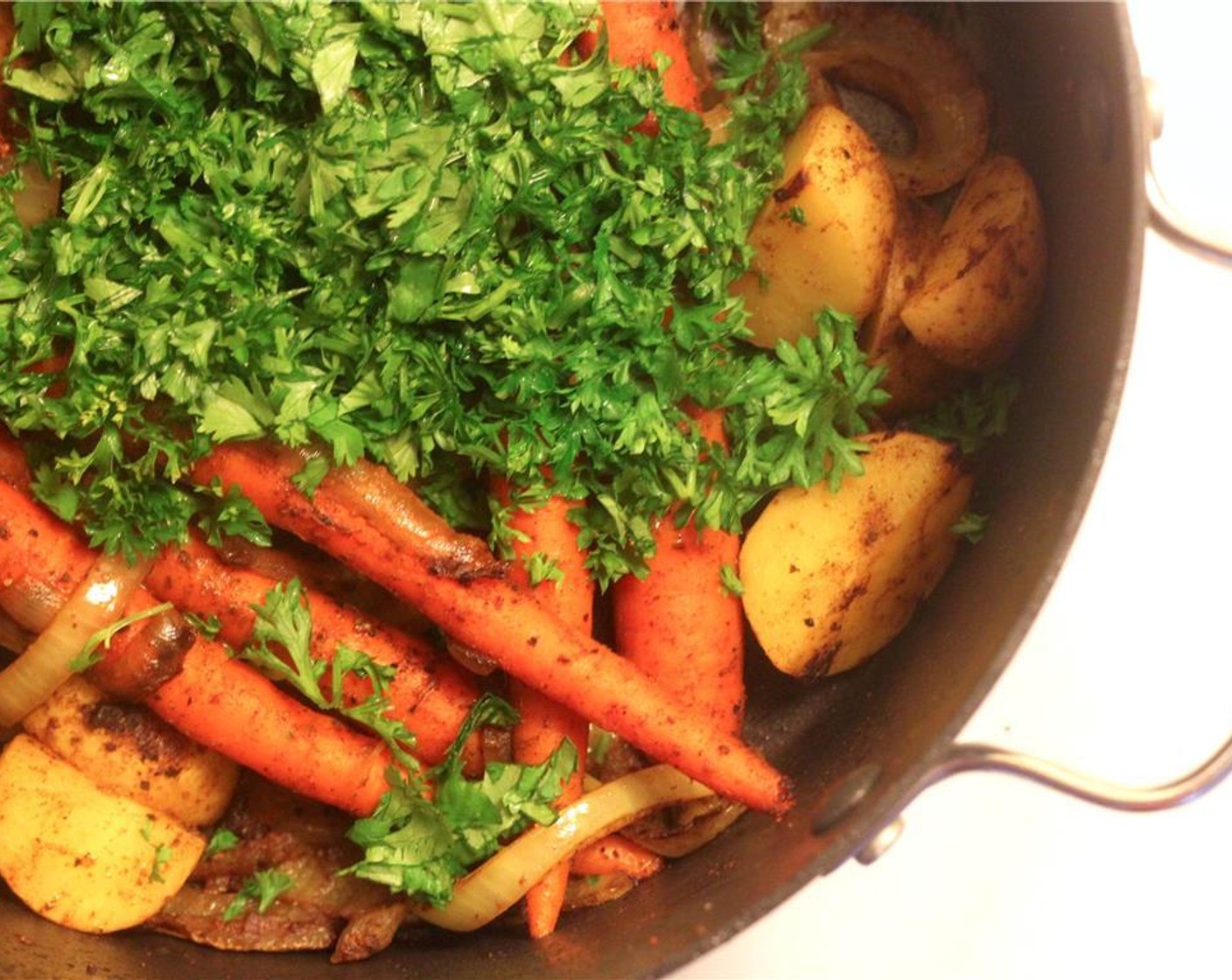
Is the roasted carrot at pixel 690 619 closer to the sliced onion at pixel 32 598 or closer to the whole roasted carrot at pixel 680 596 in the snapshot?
the whole roasted carrot at pixel 680 596

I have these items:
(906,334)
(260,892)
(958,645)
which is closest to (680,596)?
(958,645)

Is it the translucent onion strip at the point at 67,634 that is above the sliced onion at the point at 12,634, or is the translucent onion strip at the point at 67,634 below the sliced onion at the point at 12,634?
above

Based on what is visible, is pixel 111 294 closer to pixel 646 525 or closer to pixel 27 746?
pixel 27 746

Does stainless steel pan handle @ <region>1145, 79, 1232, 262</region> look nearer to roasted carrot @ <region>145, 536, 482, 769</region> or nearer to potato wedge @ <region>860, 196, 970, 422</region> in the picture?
potato wedge @ <region>860, 196, 970, 422</region>

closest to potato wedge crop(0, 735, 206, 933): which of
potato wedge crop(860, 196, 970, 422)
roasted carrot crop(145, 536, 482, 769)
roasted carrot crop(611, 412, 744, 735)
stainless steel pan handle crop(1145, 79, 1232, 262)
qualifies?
roasted carrot crop(145, 536, 482, 769)

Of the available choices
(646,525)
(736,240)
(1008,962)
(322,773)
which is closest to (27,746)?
(322,773)

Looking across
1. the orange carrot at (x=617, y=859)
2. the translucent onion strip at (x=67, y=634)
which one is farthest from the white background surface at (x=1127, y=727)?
the translucent onion strip at (x=67, y=634)
